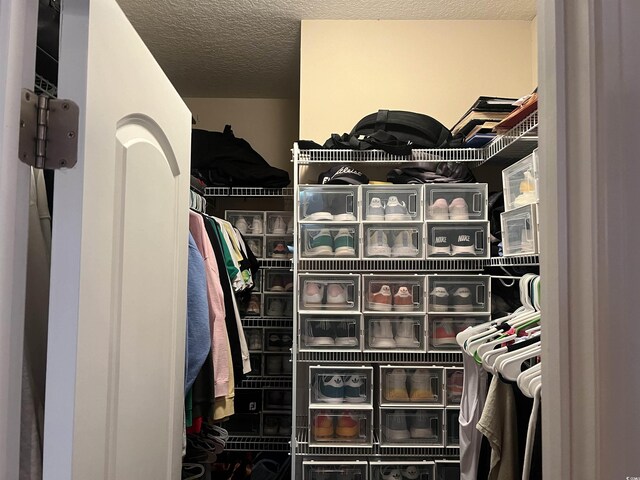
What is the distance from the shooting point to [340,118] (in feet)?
6.98

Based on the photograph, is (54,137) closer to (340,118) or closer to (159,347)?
(159,347)

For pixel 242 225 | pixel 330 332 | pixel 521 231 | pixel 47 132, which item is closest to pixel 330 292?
pixel 330 332

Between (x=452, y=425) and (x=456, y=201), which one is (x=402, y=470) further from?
(x=456, y=201)

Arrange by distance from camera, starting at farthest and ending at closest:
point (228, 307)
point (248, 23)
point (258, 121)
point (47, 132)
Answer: point (258, 121)
point (248, 23)
point (228, 307)
point (47, 132)

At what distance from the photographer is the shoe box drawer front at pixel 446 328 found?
1787 mm

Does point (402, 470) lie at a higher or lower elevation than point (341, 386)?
lower

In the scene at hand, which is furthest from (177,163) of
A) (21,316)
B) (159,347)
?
(21,316)

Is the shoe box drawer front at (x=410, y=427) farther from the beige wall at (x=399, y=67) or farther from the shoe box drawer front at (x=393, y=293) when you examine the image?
the beige wall at (x=399, y=67)

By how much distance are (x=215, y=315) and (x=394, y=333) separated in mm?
719

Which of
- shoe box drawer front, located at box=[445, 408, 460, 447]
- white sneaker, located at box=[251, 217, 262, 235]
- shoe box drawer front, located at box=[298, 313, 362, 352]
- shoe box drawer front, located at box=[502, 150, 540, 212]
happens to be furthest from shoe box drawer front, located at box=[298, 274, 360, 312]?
white sneaker, located at box=[251, 217, 262, 235]

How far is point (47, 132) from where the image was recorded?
534 mm

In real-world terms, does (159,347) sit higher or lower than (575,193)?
lower

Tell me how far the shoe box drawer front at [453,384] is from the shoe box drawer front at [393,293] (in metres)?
0.26

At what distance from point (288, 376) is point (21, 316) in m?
2.16
